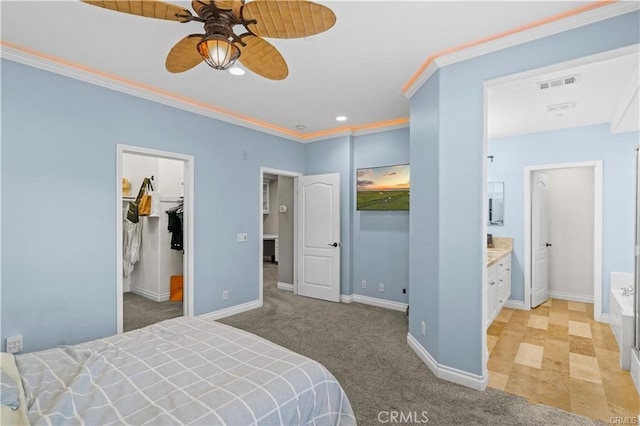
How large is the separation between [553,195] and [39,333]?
7.03m

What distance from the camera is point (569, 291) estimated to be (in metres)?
5.15

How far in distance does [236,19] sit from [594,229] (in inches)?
201

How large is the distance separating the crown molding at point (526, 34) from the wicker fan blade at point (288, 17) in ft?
4.97

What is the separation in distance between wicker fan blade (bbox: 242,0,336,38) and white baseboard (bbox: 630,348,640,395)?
3386mm

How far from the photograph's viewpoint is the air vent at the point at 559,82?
9.23 feet

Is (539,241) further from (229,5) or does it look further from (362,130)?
(229,5)

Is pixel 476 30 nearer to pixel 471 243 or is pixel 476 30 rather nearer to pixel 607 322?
pixel 471 243

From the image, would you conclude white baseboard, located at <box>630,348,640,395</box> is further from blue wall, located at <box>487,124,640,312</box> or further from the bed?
the bed

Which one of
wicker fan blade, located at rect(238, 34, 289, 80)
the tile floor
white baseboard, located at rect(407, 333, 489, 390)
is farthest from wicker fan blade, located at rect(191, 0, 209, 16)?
the tile floor

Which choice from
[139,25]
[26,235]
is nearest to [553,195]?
[139,25]

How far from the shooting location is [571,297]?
5.09 meters

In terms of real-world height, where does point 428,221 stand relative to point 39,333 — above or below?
above

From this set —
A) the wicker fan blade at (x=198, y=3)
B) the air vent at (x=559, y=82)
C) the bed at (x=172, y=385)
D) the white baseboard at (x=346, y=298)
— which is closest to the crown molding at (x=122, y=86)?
the wicker fan blade at (x=198, y=3)

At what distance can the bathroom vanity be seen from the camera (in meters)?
3.69
